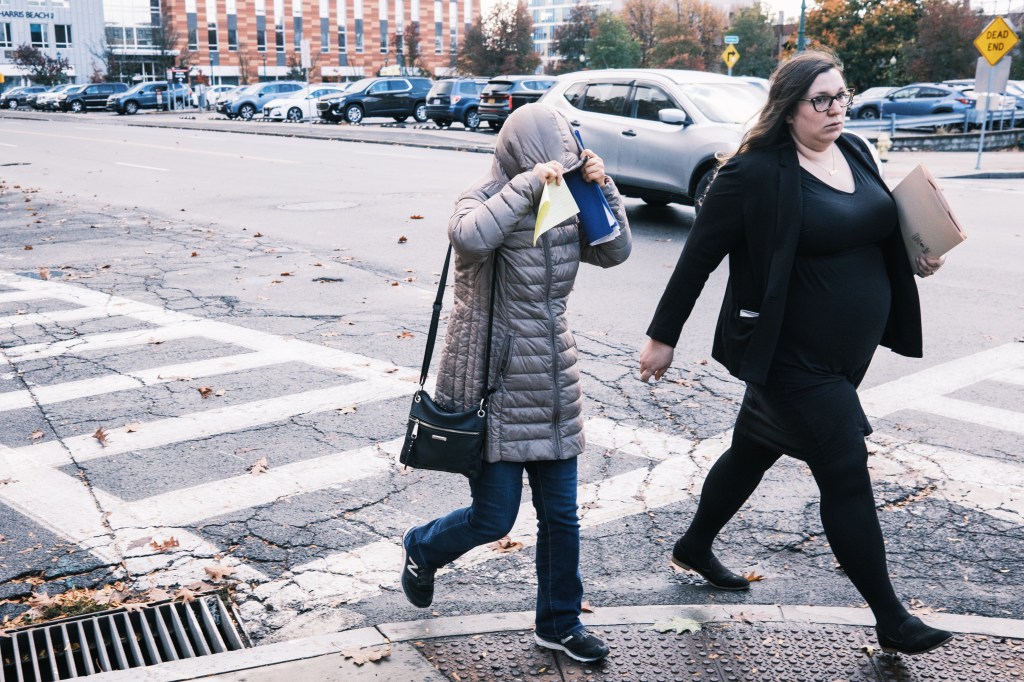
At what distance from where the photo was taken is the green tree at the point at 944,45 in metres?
54.4

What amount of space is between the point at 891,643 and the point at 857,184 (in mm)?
1436

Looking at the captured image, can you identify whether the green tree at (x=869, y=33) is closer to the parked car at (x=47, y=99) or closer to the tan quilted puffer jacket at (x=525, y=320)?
the parked car at (x=47, y=99)

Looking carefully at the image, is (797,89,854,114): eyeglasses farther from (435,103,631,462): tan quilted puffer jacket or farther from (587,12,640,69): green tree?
(587,12,640,69): green tree

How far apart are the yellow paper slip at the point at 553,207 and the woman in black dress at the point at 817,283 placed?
0.52 metres

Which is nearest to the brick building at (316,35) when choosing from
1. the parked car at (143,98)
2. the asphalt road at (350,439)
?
the parked car at (143,98)

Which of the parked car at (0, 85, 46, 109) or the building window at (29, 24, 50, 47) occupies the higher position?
the building window at (29, 24, 50, 47)

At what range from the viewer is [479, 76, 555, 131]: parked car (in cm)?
3191

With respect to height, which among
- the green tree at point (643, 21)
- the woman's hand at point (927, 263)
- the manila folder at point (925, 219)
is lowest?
the woman's hand at point (927, 263)

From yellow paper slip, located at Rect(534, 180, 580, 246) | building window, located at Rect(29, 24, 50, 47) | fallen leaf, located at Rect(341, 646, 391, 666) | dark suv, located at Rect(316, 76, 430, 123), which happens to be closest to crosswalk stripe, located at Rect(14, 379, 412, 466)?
fallen leaf, located at Rect(341, 646, 391, 666)

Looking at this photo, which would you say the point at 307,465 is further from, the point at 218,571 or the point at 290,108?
the point at 290,108

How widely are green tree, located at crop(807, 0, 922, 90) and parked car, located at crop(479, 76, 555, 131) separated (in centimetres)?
2796

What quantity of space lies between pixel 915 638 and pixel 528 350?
1.48 metres

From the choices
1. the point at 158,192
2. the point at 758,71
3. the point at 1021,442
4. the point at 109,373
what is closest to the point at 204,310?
the point at 109,373

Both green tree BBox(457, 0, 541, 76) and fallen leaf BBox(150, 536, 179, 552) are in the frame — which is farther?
green tree BBox(457, 0, 541, 76)
